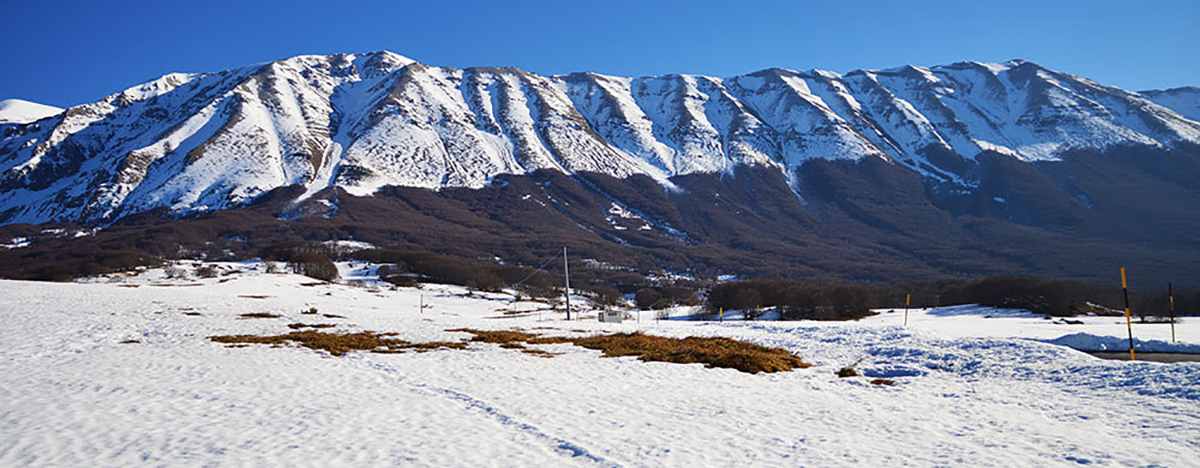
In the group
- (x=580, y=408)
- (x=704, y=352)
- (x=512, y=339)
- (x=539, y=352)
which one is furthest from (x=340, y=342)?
(x=580, y=408)

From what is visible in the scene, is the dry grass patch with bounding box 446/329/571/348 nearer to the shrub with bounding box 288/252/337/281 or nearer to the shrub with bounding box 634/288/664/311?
the shrub with bounding box 288/252/337/281

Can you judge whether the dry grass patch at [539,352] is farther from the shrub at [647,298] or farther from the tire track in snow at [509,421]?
the shrub at [647,298]

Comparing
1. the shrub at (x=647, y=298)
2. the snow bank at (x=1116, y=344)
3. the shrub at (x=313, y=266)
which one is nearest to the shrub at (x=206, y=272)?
the shrub at (x=313, y=266)

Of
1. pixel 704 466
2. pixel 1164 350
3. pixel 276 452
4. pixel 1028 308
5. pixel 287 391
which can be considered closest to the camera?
pixel 704 466

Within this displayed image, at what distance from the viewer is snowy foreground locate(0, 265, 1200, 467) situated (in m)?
8.20

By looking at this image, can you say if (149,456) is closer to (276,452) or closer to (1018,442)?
(276,452)

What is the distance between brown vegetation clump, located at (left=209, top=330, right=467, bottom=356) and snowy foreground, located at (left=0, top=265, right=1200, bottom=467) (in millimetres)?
1661

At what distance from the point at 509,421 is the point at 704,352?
38.5ft

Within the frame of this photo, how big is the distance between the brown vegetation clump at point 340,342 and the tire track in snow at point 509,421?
21.1 ft

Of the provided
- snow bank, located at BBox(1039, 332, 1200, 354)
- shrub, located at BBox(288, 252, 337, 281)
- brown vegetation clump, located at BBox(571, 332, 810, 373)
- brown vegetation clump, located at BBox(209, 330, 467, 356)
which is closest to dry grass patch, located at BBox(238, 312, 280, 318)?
brown vegetation clump, located at BBox(209, 330, 467, 356)

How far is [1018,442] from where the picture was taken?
879 centimetres

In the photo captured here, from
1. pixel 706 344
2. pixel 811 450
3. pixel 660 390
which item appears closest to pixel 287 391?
pixel 660 390

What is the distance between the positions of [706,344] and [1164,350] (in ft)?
49.5

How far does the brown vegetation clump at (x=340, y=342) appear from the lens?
21906 mm
